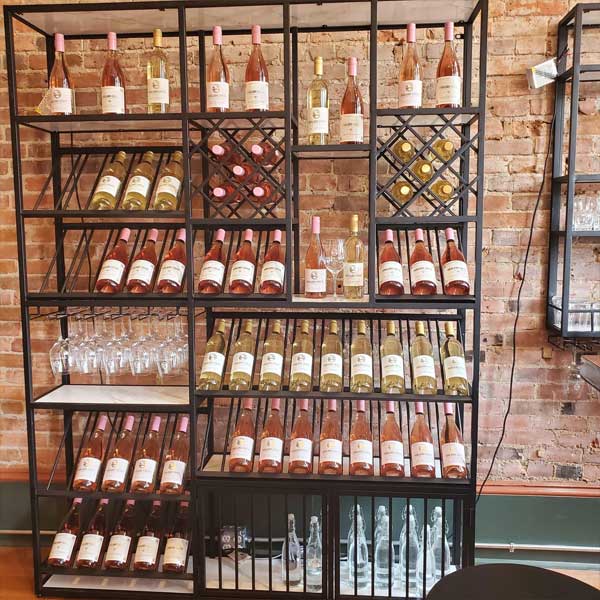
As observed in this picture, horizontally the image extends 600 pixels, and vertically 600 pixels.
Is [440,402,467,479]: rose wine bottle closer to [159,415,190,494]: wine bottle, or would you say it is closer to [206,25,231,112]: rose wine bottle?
[159,415,190,494]: wine bottle

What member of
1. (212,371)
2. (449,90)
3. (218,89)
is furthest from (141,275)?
(449,90)

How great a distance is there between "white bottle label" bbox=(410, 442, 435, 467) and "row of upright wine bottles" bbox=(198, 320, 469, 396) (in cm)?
18

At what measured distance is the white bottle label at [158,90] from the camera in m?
1.96

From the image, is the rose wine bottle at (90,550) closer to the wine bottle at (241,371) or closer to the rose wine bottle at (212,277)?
the wine bottle at (241,371)

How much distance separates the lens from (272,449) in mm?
2037

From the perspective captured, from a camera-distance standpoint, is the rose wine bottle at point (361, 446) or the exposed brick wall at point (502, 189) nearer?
the rose wine bottle at point (361, 446)

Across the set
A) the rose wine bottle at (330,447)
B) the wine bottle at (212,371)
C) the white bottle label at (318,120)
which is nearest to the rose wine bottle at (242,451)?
the wine bottle at (212,371)

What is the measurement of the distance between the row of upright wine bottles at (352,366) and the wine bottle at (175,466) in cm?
25

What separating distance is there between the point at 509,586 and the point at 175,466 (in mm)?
1162

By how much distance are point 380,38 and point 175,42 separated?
2.44 feet

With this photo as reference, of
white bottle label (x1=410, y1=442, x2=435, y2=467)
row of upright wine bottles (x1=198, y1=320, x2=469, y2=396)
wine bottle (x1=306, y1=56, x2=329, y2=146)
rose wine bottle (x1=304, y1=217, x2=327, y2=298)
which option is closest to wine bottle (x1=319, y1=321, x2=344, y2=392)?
row of upright wine bottles (x1=198, y1=320, x2=469, y2=396)

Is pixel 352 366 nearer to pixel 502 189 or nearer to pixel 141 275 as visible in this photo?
pixel 141 275

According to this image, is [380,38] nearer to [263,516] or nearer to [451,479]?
[451,479]

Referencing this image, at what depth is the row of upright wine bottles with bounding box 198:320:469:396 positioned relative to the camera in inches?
77.2
